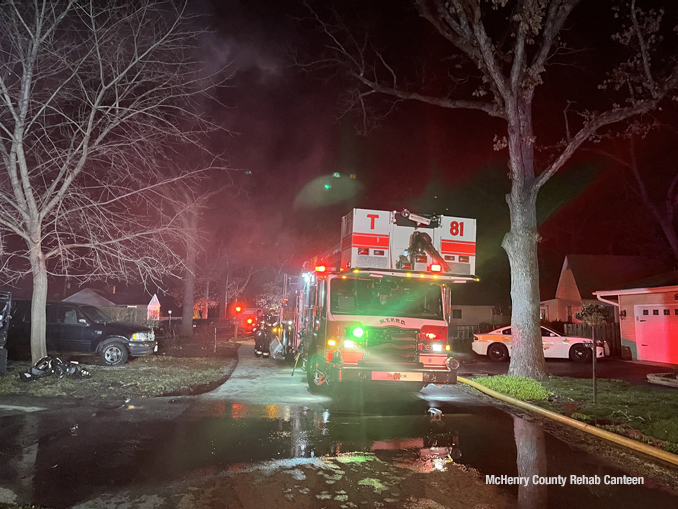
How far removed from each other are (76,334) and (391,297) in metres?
9.31

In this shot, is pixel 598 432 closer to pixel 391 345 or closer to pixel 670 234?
pixel 391 345

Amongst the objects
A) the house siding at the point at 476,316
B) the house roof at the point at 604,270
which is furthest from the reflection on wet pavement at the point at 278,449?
the house siding at the point at 476,316

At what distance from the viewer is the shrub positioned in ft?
33.2

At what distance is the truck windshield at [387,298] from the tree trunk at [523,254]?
11.3ft

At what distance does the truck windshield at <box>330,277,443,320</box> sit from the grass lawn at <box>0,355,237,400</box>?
416 cm

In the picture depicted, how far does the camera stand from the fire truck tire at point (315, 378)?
1012 cm

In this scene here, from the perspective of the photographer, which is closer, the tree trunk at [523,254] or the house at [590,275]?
the tree trunk at [523,254]

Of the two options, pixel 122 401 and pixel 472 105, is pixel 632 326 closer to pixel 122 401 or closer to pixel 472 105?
pixel 472 105

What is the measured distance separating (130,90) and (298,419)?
790 cm

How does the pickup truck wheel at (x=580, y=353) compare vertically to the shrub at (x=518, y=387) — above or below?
above

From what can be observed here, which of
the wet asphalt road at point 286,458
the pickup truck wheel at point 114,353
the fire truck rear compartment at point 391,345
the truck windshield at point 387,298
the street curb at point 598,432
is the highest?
the truck windshield at point 387,298

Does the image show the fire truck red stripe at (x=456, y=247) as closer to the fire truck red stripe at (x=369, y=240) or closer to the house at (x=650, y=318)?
the fire truck red stripe at (x=369, y=240)

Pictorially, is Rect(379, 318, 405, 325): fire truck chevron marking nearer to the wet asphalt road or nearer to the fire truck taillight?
the fire truck taillight

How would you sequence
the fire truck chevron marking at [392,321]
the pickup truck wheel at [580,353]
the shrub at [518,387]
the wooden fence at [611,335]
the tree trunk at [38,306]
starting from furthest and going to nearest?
the wooden fence at [611,335] → the pickup truck wheel at [580,353] → the tree trunk at [38,306] → the shrub at [518,387] → the fire truck chevron marking at [392,321]
